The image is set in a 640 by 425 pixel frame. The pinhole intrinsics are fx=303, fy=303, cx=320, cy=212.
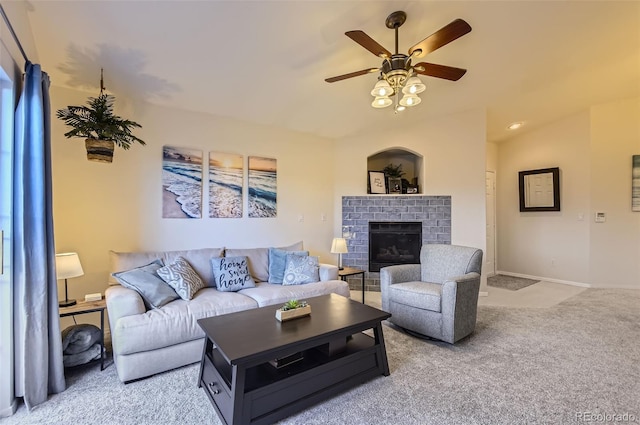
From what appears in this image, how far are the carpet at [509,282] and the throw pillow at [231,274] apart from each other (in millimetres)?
4216

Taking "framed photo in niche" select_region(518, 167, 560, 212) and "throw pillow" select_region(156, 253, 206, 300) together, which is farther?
"framed photo in niche" select_region(518, 167, 560, 212)

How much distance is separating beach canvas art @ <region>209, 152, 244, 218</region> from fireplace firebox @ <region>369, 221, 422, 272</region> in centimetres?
216

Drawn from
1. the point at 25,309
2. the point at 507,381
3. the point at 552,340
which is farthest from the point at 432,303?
the point at 25,309

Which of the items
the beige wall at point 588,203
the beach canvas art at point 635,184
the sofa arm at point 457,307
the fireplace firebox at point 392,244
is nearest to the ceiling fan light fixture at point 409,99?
the sofa arm at point 457,307

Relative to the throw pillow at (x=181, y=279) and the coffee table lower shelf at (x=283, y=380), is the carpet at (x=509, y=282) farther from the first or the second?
the throw pillow at (x=181, y=279)

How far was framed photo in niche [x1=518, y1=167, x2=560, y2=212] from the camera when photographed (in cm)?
536

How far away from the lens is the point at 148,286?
2531 mm

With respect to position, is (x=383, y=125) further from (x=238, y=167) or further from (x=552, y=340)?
(x=552, y=340)

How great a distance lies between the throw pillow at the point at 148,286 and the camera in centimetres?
250

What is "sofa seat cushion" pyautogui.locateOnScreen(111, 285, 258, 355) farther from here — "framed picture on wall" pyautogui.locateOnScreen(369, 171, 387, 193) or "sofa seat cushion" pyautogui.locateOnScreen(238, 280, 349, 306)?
"framed picture on wall" pyautogui.locateOnScreen(369, 171, 387, 193)

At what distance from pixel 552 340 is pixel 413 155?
329cm

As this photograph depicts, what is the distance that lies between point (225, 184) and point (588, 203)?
579 centimetres

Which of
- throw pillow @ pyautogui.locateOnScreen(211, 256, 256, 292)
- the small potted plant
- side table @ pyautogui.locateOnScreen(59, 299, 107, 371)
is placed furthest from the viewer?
throw pillow @ pyautogui.locateOnScreen(211, 256, 256, 292)

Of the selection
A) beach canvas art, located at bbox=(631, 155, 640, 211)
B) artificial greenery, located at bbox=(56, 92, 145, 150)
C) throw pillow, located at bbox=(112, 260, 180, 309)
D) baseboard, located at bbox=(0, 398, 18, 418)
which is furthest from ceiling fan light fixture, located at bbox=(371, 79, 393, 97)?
beach canvas art, located at bbox=(631, 155, 640, 211)
